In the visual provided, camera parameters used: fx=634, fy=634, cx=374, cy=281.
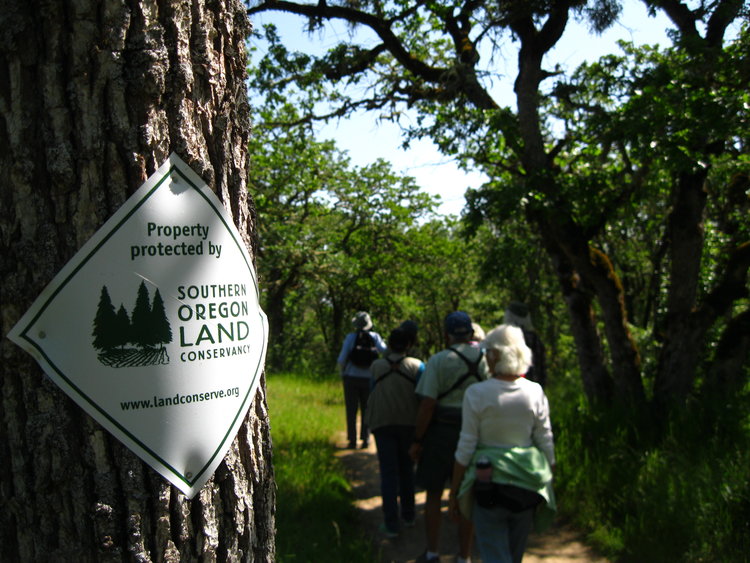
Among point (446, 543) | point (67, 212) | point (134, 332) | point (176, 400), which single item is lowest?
point (446, 543)

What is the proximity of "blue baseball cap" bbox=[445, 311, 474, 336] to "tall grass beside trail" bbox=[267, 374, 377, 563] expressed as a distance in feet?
5.76

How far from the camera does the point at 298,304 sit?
25.6 meters

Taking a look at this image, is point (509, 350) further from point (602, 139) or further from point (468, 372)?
point (602, 139)

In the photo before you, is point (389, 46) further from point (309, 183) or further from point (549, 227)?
point (309, 183)

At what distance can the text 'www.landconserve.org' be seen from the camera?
4.35ft

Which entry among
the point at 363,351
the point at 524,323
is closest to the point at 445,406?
the point at 524,323

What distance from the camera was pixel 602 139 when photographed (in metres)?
6.48

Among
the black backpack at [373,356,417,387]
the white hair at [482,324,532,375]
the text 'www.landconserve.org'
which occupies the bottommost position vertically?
the black backpack at [373,356,417,387]

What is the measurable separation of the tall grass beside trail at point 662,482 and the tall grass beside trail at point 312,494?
2.02m

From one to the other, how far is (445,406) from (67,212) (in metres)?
3.68

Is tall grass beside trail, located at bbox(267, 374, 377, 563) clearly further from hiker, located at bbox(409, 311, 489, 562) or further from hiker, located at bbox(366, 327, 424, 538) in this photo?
hiker, located at bbox(409, 311, 489, 562)

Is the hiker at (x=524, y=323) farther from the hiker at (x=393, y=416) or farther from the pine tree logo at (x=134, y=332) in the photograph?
the pine tree logo at (x=134, y=332)

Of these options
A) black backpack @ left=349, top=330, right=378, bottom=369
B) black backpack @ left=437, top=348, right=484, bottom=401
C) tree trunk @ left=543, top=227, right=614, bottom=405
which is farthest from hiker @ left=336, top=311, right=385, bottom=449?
black backpack @ left=437, top=348, right=484, bottom=401

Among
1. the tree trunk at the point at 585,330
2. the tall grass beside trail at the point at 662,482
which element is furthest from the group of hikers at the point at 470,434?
the tree trunk at the point at 585,330
